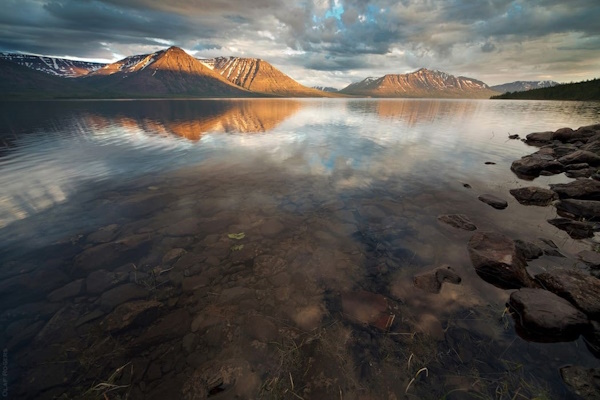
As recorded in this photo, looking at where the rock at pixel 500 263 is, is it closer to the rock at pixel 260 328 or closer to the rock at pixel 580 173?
the rock at pixel 260 328

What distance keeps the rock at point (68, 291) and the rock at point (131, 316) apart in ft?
6.33

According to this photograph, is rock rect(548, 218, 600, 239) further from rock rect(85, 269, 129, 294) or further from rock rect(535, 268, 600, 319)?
rock rect(85, 269, 129, 294)

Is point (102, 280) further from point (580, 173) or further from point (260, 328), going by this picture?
point (580, 173)

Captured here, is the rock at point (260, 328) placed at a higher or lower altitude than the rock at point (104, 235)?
lower

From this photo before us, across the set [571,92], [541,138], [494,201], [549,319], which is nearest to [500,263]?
[549,319]

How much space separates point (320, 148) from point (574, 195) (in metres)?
20.5

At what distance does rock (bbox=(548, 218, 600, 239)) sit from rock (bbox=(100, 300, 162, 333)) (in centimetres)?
1738

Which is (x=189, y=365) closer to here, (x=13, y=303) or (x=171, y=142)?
(x=13, y=303)

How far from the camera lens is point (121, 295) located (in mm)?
7891

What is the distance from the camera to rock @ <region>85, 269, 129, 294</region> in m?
8.11

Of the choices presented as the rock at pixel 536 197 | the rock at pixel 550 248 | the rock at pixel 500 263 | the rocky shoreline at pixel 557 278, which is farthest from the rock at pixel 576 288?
the rock at pixel 536 197

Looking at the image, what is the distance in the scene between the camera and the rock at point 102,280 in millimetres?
8109

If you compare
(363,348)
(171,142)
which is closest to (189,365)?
(363,348)

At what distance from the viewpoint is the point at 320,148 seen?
28188 mm
